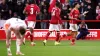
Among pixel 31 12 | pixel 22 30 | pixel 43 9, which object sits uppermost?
pixel 22 30

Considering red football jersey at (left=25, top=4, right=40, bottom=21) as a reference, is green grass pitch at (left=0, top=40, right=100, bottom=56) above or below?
below

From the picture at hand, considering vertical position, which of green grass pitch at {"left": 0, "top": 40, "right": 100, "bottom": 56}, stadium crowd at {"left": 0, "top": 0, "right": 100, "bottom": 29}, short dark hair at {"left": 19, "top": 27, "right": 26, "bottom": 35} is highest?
short dark hair at {"left": 19, "top": 27, "right": 26, "bottom": 35}

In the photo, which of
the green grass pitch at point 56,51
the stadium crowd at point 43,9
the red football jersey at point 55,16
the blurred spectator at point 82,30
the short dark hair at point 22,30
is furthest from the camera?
the stadium crowd at point 43,9

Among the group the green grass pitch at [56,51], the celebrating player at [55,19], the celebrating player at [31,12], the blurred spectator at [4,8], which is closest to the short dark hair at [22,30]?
the green grass pitch at [56,51]

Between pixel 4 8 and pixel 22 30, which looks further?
pixel 4 8

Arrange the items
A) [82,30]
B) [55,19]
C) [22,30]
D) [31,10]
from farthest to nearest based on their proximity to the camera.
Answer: [82,30], [55,19], [31,10], [22,30]

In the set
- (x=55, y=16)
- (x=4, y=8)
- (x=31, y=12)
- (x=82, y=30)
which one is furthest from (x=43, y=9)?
Result: (x=31, y=12)

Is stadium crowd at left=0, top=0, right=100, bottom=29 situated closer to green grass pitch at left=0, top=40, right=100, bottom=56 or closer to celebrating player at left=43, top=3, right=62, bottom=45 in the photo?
celebrating player at left=43, top=3, right=62, bottom=45

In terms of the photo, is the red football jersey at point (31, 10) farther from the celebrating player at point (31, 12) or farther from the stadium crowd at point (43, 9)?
the stadium crowd at point (43, 9)

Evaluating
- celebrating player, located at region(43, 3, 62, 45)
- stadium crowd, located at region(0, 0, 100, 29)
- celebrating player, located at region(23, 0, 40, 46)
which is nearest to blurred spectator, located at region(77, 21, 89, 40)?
stadium crowd, located at region(0, 0, 100, 29)

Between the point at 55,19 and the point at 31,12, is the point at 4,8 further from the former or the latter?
the point at 55,19

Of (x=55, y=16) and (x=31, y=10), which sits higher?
(x=31, y=10)

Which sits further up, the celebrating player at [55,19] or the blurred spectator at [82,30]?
the celebrating player at [55,19]

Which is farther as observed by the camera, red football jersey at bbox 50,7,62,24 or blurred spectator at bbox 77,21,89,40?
blurred spectator at bbox 77,21,89,40
